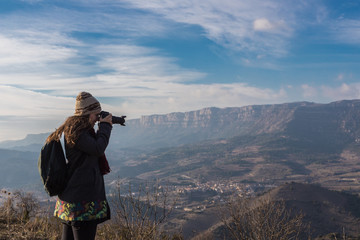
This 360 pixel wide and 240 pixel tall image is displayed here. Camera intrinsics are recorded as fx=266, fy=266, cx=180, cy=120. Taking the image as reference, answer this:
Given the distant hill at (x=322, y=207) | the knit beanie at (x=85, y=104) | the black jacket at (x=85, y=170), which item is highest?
the knit beanie at (x=85, y=104)

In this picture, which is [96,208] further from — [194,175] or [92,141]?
[194,175]

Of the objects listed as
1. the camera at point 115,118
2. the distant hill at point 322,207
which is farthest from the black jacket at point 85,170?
the distant hill at point 322,207

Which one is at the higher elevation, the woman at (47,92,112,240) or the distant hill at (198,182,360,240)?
the woman at (47,92,112,240)

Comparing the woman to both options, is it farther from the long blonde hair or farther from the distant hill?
the distant hill

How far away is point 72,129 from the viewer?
2363 millimetres

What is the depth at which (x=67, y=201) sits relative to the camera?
2439 mm

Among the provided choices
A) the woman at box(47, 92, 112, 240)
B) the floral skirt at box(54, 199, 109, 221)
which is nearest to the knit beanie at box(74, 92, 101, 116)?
the woman at box(47, 92, 112, 240)

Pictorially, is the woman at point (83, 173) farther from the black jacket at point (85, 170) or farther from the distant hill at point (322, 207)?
the distant hill at point (322, 207)

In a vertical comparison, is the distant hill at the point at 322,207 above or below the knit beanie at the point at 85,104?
below

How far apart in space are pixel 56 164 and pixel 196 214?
5729 cm

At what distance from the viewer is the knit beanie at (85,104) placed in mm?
2504

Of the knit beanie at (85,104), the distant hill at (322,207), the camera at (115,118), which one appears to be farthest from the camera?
the distant hill at (322,207)

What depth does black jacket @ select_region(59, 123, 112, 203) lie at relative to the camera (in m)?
2.37

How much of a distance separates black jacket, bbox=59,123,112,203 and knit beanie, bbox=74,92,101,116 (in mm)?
213
